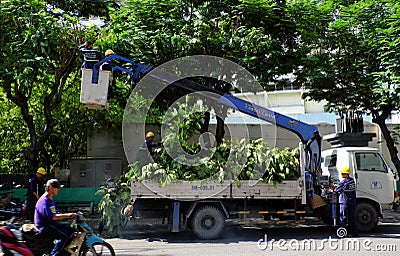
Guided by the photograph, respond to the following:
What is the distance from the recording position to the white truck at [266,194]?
10250 millimetres

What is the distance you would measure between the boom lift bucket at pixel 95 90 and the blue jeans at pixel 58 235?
120 inches

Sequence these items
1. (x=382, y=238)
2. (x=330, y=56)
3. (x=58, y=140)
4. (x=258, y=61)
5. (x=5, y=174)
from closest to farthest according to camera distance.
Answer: (x=382, y=238)
(x=258, y=61)
(x=330, y=56)
(x=5, y=174)
(x=58, y=140)

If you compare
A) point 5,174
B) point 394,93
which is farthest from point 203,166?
point 5,174

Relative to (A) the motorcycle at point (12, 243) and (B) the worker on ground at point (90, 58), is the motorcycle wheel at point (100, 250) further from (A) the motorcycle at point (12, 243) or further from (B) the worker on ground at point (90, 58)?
(B) the worker on ground at point (90, 58)

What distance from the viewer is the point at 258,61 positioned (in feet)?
44.0

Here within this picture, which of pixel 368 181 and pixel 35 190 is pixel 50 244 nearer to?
pixel 35 190

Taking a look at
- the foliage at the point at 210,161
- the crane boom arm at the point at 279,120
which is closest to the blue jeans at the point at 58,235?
the foliage at the point at 210,161

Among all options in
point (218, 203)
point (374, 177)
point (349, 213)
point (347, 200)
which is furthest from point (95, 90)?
point (374, 177)

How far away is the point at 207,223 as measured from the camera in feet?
34.1

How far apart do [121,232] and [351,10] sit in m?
9.49

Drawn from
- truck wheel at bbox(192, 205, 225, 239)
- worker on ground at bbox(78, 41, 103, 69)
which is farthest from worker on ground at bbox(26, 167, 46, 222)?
truck wheel at bbox(192, 205, 225, 239)

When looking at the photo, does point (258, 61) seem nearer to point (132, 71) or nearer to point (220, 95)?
point (220, 95)

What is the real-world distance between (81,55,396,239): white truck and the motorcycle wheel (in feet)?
10.3

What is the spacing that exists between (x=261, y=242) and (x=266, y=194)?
1.11 metres
